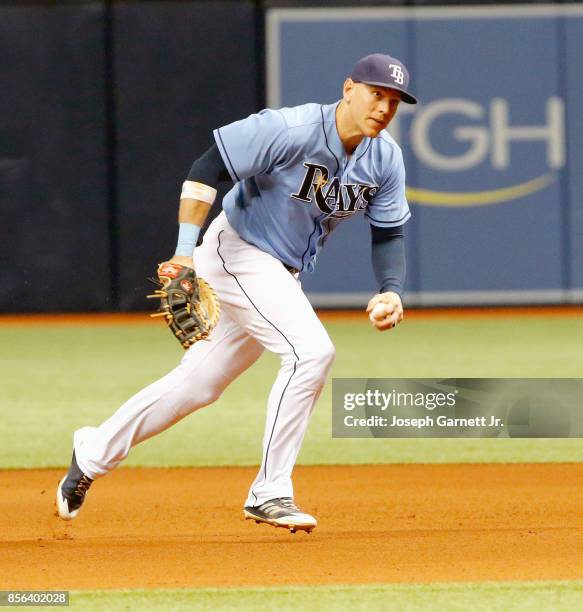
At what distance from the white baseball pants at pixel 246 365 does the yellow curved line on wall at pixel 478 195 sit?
9.38m

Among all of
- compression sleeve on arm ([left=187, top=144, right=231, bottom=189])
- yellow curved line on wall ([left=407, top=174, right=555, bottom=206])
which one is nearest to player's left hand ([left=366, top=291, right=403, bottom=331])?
compression sleeve on arm ([left=187, top=144, right=231, bottom=189])

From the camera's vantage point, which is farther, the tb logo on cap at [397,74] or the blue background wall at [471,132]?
the blue background wall at [471,132]

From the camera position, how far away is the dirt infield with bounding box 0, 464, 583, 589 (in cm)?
442

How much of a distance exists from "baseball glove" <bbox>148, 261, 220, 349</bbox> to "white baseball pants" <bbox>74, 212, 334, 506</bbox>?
229mm

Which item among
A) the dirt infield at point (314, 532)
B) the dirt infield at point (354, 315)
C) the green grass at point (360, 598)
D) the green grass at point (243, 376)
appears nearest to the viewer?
the green grass at point (360, 598)

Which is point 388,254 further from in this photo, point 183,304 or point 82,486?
point 82,486

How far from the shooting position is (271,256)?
16.7 feet

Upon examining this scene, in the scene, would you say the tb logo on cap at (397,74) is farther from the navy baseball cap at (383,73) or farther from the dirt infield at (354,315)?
the dirt infield at (354,315)

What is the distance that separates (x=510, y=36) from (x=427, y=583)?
1091cm

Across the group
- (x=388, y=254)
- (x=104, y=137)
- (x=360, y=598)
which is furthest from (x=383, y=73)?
(x=104, y=137)

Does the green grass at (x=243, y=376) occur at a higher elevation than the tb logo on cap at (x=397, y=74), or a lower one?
lower

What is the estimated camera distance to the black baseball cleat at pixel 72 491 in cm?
516

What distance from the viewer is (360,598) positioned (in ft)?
13.2

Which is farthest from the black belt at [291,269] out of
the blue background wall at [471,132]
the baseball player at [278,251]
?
the blue background wall at [471,132]
